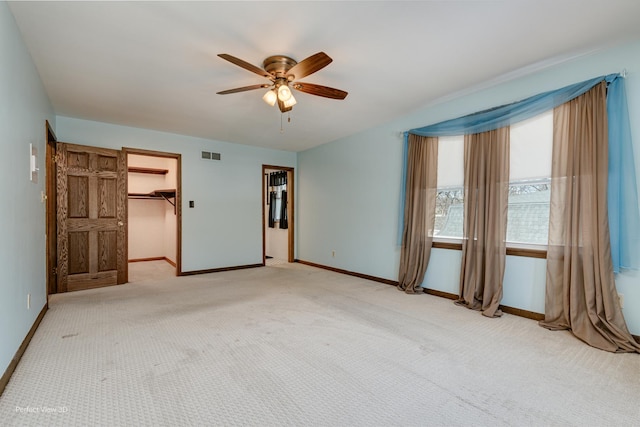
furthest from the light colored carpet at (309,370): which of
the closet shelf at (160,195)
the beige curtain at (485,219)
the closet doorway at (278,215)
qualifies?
the closet doorway at (278,215)

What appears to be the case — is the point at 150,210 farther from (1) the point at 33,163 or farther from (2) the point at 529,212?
(2) the point at 529,212

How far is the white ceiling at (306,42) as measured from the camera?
2059mm

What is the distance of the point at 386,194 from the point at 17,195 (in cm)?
409

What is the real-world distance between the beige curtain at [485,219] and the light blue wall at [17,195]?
4.06 m

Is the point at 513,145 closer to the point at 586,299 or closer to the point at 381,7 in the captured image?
the point at 586,299

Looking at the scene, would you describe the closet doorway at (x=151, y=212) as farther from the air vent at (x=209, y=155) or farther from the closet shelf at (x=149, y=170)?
the air vent at (x=209, y=155)

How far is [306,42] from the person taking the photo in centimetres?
242

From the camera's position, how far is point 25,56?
2.44 m

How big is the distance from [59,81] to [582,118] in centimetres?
517

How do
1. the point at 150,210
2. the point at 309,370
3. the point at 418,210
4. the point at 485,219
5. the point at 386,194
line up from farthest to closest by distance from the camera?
the point at 150,210 < the point at 386,194 < the point at 418,210 < the point at 485,219 < the point at 309,370

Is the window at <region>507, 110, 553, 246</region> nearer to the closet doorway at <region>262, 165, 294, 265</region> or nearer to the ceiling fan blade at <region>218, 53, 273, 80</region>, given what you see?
the ceiling fan blade at <region>218, 53, 273, 80</region>

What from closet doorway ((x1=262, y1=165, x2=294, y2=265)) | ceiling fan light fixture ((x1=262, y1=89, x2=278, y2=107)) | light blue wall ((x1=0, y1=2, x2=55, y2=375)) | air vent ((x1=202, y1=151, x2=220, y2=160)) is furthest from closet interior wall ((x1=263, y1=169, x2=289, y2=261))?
light blue wall ((x1=0, y1=2, x2=55, y2=375))

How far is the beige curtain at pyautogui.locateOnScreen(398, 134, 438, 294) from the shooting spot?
3.93 meters

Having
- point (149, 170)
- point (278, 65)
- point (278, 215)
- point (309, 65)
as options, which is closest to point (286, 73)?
point (278, 65)
